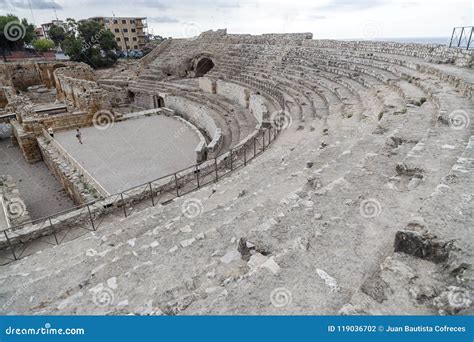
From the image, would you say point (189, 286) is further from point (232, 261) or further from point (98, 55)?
point (98, 55)

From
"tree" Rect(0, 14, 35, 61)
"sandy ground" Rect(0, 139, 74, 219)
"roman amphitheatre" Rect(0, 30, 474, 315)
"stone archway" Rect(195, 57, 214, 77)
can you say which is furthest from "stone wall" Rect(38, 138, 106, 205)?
"tree" Rect(0, 14, 35, 61)

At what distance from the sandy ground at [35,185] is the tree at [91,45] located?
974 inches

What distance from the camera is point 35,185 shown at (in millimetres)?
14133

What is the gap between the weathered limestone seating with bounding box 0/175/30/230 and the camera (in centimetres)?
925

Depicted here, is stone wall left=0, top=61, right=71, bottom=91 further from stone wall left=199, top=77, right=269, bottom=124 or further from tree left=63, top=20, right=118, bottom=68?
stone wall left=199, top=77, right=269, bottom=124

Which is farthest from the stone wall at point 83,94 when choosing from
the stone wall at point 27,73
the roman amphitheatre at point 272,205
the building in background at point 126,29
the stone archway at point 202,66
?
the building in background at point 126,29

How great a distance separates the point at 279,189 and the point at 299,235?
8.38ft

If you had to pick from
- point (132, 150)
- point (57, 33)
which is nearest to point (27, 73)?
point (132, 150)

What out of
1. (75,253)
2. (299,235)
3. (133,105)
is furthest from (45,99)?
(299,235)

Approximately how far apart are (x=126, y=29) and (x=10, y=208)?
58005mm

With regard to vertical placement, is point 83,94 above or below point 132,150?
above

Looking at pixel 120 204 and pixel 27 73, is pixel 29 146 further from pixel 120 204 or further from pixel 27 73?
pixel 27 73

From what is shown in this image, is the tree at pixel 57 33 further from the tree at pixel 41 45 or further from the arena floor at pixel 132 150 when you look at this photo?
the arena floor at pixel 132 150

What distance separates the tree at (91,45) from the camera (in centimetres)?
3853
